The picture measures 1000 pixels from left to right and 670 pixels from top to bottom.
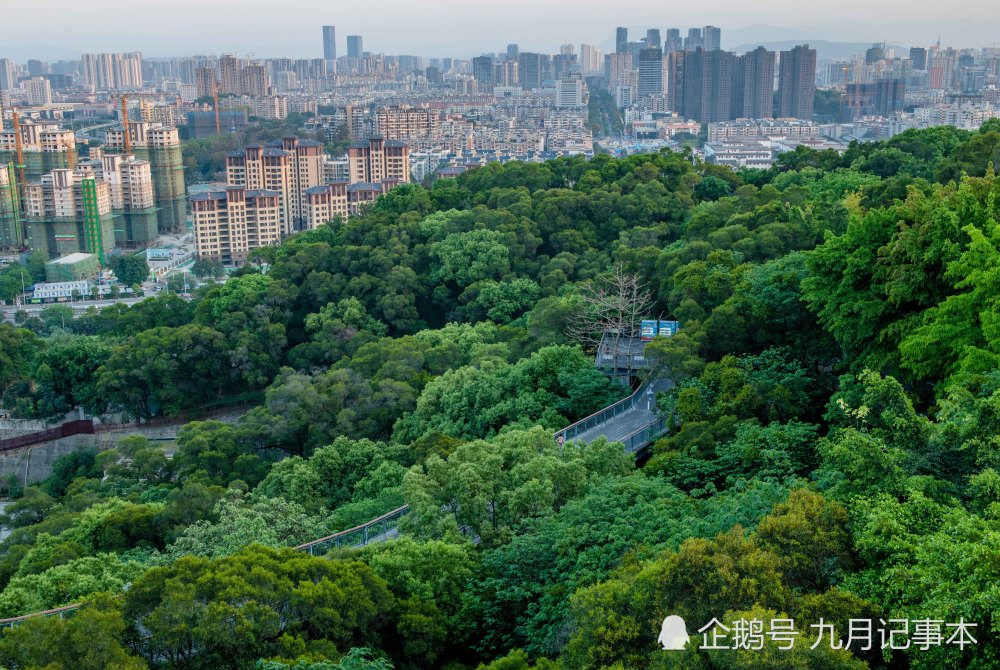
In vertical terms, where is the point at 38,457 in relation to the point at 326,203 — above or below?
below

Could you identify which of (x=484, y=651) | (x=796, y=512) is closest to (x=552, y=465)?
(x=484, y=651)

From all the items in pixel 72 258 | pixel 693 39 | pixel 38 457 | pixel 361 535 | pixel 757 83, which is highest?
pixel 693 39

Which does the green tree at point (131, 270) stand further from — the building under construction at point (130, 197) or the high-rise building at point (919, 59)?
the high-rise building at point (919, 59)

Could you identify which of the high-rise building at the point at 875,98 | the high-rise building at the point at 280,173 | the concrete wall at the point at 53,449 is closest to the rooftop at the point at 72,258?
the high-rise building at the point at 280,173

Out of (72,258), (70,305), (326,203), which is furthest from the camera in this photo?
(326,203)

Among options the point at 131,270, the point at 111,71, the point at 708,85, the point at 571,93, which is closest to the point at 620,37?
the point at 571,93

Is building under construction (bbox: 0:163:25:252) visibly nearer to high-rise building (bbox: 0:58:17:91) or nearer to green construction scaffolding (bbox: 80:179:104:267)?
green construction scaffolding (bbox: 80:179:104:267)

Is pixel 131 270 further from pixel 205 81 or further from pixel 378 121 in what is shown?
pixel 205 81

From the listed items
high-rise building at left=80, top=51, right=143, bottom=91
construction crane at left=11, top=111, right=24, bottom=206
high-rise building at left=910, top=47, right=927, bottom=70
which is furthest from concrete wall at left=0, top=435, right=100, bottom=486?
high-rise building at left=80, top=51, right=143, bottom=91
